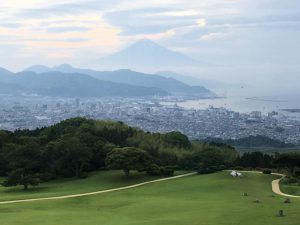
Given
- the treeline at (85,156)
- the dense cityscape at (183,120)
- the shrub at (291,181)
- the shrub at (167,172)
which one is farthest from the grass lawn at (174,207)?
the dense cityscape at (183,120)

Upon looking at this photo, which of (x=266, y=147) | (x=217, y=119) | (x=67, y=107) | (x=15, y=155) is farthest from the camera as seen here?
(x=67, y=107)

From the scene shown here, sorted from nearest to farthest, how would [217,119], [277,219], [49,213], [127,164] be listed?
[277,219], [49,213], [127,164], [217,119]

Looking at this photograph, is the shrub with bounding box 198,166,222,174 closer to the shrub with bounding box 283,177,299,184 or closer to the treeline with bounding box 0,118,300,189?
the treeline with bounding box 0,118,300,189

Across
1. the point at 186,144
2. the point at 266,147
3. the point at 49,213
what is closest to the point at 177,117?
the point at 266,147

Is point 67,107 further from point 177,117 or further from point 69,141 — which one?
point 69,141

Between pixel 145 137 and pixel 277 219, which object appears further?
pixel 145 137

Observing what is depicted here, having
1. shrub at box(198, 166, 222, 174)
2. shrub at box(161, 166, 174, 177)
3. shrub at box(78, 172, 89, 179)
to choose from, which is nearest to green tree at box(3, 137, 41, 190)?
shrub at box(78, 172, 89, 179)
